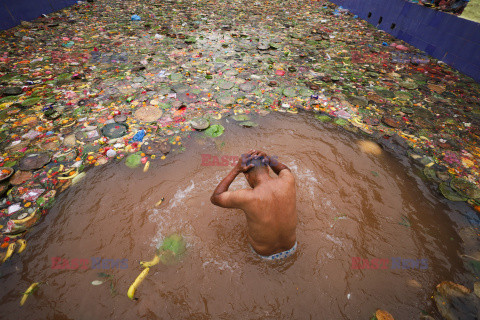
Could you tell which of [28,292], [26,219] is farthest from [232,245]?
[26,219]

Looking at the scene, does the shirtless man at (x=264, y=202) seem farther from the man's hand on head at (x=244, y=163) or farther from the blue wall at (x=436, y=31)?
→ the blue wall at (x=436, y=31)

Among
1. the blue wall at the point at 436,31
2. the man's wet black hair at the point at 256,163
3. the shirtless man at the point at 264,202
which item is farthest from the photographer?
the blue wall at the point at 436,31

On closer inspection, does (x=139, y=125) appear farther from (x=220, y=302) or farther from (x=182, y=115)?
(x=220, y=302)

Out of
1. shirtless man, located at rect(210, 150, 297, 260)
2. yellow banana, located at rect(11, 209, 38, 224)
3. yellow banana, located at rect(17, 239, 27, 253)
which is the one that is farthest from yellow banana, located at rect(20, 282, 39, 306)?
shirtless man, located at rect(210, 150, 297, 260)

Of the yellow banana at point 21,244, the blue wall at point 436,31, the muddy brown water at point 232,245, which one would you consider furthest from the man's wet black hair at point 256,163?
the blue wall at point 436,31

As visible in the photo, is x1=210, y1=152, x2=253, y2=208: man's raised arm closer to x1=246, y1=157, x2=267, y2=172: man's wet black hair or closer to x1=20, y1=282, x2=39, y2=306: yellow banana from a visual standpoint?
x1=246, y1=157, x2=267, y2=172: man's wet black hair

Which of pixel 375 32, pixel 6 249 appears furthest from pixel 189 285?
pixel 375 32
